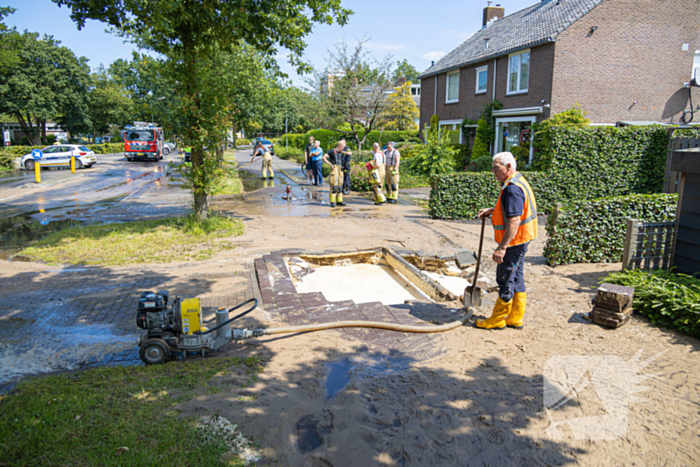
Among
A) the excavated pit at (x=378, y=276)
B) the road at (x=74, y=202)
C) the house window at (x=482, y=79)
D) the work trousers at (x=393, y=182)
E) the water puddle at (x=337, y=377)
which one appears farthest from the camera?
the house window at (x=482, y=79)

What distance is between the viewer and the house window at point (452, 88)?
27381 millimetres

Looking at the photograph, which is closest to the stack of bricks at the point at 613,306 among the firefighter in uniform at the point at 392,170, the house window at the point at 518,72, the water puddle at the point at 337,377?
the water puddle at the point at 337,377

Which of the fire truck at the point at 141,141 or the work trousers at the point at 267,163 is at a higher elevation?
the fire truck at the point at 141,141

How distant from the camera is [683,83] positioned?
2002 cm

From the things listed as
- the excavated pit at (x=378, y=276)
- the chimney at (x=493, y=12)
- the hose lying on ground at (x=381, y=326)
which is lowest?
the excavated pit at (x=378, y=276)

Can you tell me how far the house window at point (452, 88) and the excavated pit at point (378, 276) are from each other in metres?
20.9

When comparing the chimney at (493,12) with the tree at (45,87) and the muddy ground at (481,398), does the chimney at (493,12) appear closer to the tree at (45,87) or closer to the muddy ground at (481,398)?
the muddy ground at (481,398)

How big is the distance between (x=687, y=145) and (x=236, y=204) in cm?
1265

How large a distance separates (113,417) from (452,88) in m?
27.8

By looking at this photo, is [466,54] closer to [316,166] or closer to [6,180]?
[316,166]

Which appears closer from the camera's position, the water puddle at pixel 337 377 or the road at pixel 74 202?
the water puddle at pixel 337 377

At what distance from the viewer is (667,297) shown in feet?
17.5

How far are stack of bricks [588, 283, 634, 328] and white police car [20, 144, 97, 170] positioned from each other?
31.9m

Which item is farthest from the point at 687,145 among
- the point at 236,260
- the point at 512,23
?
the point at 512,23
